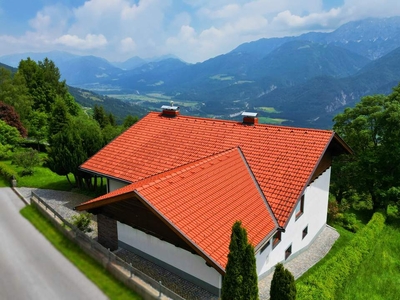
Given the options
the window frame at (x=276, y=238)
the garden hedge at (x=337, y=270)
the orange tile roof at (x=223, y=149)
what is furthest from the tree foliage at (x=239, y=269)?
the window frame at (x=276, y=238)

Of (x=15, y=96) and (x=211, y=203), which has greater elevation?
(x=15, y=96)

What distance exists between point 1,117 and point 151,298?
3685 cm

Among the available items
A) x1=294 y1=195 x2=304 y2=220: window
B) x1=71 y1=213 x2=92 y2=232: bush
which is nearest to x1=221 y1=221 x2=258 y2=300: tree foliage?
x1=294 y1=195 x2=304 y2=220: window

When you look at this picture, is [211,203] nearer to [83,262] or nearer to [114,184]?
[83,262]

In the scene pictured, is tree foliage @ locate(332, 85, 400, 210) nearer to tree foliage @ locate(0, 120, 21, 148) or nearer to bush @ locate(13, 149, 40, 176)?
bush @ locate(13, 149, 40, 176)

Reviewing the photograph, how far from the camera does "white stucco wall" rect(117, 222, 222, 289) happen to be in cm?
1262

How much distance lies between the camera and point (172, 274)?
13906mm

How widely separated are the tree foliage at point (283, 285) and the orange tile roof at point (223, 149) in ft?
12.3

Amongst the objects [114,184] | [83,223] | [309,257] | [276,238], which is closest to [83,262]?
[83,223]

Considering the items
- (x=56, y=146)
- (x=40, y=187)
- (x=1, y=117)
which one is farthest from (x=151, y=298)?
(x=1, y=117)

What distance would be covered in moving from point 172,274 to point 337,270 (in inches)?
340

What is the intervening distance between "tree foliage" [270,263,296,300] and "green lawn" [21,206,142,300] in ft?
17.9

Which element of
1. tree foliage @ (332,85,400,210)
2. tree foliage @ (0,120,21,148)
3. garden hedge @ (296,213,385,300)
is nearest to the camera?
garden hedge @ (296,213,385,300)

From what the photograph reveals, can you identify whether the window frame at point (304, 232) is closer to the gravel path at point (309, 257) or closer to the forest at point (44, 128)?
the gravel path at point (309, 257)
